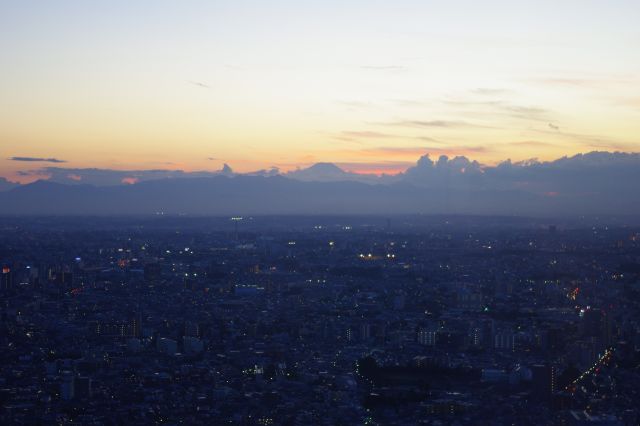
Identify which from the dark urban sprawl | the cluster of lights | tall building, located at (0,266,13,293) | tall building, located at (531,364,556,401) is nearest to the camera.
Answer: the dark urban sprawl

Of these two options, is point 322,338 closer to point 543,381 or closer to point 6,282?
point 543,381

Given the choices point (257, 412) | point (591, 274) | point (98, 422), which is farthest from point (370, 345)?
point (591, 274)

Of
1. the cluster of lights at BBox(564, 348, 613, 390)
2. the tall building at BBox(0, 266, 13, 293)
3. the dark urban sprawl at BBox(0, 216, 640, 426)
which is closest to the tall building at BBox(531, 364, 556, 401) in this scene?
the dark urban sprawl at BBox(0, 216, 640, 426)

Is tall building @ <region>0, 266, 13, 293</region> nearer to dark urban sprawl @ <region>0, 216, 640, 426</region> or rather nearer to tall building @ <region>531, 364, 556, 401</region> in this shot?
dark urban sprawl @ <region>0, 216, 640, 426</region>

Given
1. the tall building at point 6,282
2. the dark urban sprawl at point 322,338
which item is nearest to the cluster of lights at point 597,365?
the dark urban sprawl at point 322,338

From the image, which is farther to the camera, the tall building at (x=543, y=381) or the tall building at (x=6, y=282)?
the tall building at (x=6, y=282)

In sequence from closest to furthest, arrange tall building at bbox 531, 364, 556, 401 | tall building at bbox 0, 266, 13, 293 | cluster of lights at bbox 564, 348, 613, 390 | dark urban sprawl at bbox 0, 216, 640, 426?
dark urban sprawl at bbox 0, 216, 640, 426 < tall building at bbox 531, 364, 556, 401 < cluster of lights at bbox 564, 348, 613, 390 < tall building at bbox 0, 266, 13, 293

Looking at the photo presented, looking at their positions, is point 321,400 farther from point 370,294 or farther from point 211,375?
point 370,294

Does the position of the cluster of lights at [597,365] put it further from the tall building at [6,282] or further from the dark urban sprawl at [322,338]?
the tall building at [6,282]
